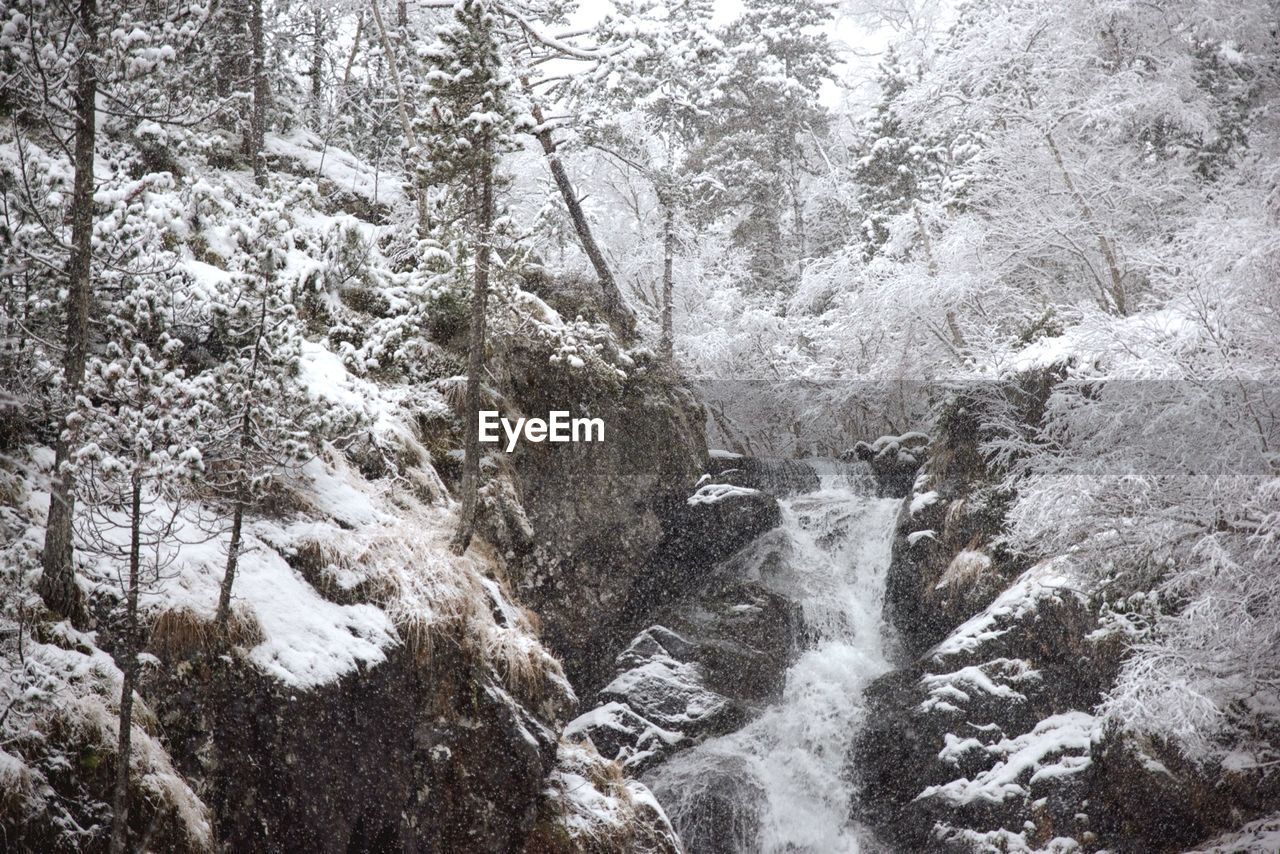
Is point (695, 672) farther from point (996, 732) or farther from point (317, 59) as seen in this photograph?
point (317, 59)

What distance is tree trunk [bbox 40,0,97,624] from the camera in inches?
210

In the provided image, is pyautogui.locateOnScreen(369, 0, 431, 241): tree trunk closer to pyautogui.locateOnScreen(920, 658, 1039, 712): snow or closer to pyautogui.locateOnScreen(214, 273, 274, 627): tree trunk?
pyautogui.locateOnScreen(214, 273, 274, 627): tree trunk

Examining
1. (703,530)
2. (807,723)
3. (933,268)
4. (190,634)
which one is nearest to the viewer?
(190,634)

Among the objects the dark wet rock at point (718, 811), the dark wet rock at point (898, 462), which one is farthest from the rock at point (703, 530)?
the dark wet rock at point (718, 811)

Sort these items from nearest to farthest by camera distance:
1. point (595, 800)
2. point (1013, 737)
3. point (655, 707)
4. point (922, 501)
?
1. point (595, 800)
2. point (1013, 737)
3. point (655, 707)
4. point (922, 501)

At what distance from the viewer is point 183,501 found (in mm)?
6746

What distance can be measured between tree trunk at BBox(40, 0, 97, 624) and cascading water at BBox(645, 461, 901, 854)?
8067 millimetres

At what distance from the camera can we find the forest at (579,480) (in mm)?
5641

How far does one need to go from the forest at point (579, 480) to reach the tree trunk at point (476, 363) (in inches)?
1.8

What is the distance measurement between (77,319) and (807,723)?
35.6 feet

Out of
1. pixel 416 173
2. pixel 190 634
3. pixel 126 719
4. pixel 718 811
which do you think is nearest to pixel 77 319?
pixel 190 634

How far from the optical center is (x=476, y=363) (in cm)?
952

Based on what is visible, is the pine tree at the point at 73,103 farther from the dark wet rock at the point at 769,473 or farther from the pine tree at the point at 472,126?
the dark wet rock at the point at 769,473

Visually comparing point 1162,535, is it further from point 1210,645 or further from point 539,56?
point 539,56
